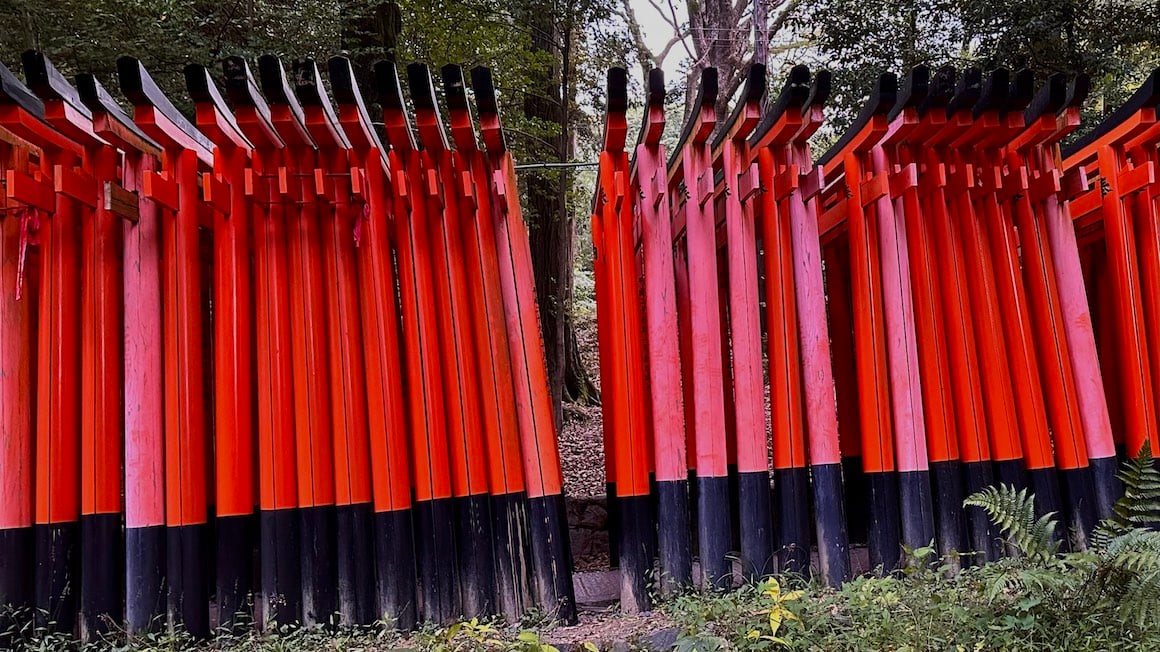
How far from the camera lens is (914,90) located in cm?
359

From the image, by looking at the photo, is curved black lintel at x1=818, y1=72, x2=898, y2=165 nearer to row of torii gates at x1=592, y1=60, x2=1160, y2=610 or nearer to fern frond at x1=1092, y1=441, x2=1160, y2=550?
row of torii gates at x1=592, y1=60, x2=1160, y2=610

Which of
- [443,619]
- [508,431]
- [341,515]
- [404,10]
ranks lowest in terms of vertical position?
[443,619]

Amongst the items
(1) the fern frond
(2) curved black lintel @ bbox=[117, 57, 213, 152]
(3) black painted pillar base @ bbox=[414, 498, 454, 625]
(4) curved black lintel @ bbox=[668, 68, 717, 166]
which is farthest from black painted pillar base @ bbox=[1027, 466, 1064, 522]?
(2) curved black lintel @ bbox=[117, 57, 213, 152]

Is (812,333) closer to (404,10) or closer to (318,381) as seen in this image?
(318,381)

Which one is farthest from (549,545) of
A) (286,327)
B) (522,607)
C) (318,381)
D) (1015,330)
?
(1015,330)

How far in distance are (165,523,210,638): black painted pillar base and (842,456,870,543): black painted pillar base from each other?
3.56 metres

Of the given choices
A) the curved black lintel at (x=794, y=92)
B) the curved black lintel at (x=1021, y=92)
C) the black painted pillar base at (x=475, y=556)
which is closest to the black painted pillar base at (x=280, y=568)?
the black painted pillar base at (x=475, y=556)

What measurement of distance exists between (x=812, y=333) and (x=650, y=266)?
2.84ft

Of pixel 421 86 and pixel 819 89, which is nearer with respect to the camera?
pixel 421 86

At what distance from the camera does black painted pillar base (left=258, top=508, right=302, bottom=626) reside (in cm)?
324

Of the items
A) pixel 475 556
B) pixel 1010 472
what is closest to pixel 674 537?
pixel 475 556

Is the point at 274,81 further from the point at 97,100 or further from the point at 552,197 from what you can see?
the point at 552,197

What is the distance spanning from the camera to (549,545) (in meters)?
3.40

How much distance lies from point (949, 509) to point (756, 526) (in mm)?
974
